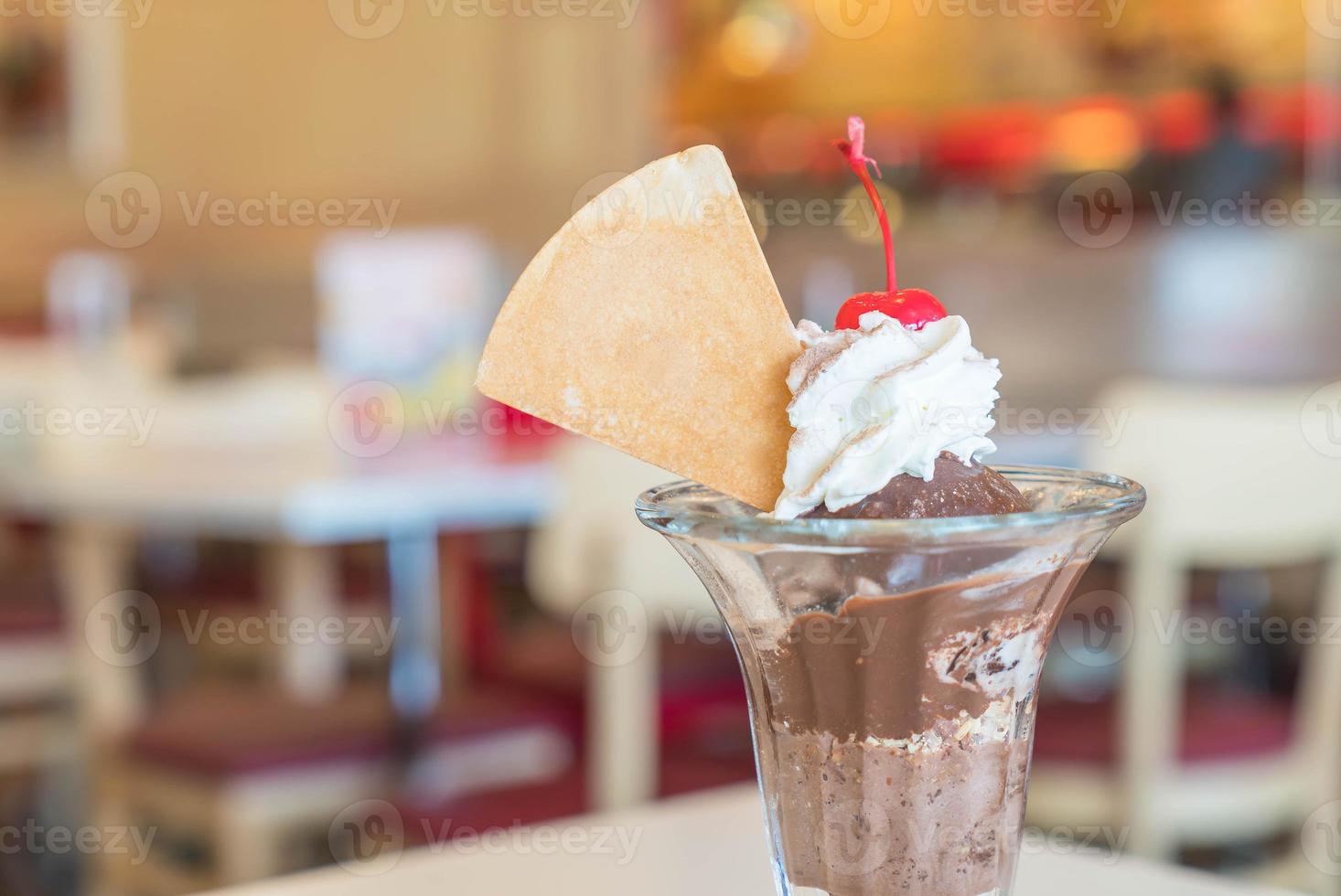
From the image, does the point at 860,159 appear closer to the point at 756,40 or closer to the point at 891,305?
the point at 891,305

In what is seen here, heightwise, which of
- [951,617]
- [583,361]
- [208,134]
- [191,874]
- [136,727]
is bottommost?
[191,874]

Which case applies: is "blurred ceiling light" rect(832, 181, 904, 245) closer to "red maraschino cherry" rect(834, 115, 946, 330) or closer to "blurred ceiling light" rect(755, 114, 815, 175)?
"blurred ceiling light" rect(755, 114, 815, 175)

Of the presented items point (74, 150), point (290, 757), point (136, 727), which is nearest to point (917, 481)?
point (290, 757)

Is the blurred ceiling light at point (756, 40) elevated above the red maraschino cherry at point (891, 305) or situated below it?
above

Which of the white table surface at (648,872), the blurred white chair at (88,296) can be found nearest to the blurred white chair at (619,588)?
the white table surface at (648,872)

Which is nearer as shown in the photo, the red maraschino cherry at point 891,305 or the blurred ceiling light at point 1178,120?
the red maraschino cherry at point 891,305

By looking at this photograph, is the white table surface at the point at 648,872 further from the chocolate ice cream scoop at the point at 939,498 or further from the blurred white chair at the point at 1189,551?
the blurred white chair at the point at 1189,551

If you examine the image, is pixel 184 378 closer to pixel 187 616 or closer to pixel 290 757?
pixel 187 616
